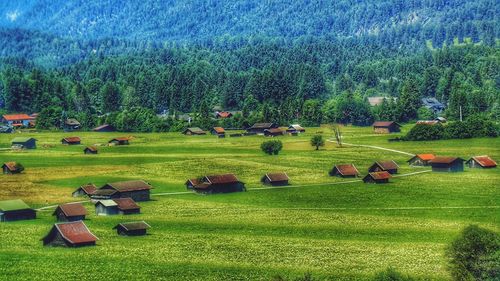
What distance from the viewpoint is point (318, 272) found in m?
57.2

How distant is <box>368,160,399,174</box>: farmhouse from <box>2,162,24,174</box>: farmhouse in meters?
41.4

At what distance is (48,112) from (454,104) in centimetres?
8367

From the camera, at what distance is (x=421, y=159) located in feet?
378

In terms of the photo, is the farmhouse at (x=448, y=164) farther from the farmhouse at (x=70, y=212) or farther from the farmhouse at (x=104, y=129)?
the farmhouse at (x=104, y=129)

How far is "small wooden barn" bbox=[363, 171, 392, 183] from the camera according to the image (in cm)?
9919

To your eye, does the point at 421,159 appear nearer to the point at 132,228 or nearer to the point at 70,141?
the point at 132,228

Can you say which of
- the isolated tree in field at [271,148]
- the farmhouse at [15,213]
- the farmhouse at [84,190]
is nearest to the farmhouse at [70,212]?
the farmhouse at [15,213]

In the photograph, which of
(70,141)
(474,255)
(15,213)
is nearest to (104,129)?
(70,141)

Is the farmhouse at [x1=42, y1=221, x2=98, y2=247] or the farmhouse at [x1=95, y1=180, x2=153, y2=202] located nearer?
the farmhouse at [x1=42, y1=221, x2=98, y2=247]

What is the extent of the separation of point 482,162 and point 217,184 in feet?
112

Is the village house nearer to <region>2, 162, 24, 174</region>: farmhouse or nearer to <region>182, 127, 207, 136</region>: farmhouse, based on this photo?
<region>2, 162, 24, 174</region>: farmhouse

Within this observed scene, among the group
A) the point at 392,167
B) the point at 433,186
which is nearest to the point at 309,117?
the point at 392,167

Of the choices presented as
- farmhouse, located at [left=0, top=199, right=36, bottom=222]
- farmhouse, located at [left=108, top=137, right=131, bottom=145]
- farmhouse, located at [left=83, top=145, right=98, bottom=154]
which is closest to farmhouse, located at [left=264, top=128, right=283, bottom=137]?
farmhouse, located at [left=108, top=137, right=131, bottom=145]

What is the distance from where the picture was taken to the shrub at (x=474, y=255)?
5058 cm
